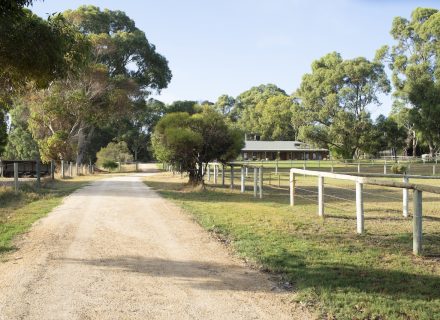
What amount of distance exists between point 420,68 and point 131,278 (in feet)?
174

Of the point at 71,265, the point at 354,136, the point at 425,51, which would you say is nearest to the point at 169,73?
the point at 354,136

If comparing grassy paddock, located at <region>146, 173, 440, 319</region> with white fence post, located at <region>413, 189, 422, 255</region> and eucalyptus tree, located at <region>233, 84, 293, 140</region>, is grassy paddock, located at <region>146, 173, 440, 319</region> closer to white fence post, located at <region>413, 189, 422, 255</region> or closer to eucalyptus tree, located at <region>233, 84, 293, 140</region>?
white fence post, located at <region>413, 189, 422, 255</region>

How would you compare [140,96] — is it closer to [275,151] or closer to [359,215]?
[359,215]

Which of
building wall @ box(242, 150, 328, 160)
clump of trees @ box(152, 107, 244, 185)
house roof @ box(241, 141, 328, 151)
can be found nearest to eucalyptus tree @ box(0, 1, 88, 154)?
clump of trees @ box(152, 107, 244, 185)

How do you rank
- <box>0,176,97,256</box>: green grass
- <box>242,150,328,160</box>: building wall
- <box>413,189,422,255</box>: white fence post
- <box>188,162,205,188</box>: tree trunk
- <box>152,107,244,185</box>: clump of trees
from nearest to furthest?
<box>413,189,422,255</box>: white fence post < <box>0,176,97,256</box>: green grass < <box>152,107,244,185</box>: clump of trees < <box>188,162,205,188</box>: tree trunk < <box>242,150,328,160</box>: building wall

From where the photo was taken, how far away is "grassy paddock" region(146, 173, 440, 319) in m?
4.80

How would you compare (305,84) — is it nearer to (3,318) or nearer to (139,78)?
(139,78)

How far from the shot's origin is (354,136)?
59.9 metres

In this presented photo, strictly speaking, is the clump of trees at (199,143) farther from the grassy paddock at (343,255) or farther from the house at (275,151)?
the house at (275,151)

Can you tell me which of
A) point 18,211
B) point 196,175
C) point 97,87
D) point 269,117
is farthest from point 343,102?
point 18,211

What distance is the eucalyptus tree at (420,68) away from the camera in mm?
48156

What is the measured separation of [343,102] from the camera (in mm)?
60625

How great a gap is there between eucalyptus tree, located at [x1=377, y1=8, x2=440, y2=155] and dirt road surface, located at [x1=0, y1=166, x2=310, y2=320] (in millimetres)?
45009

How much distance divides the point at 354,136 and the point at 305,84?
9.79 metres
